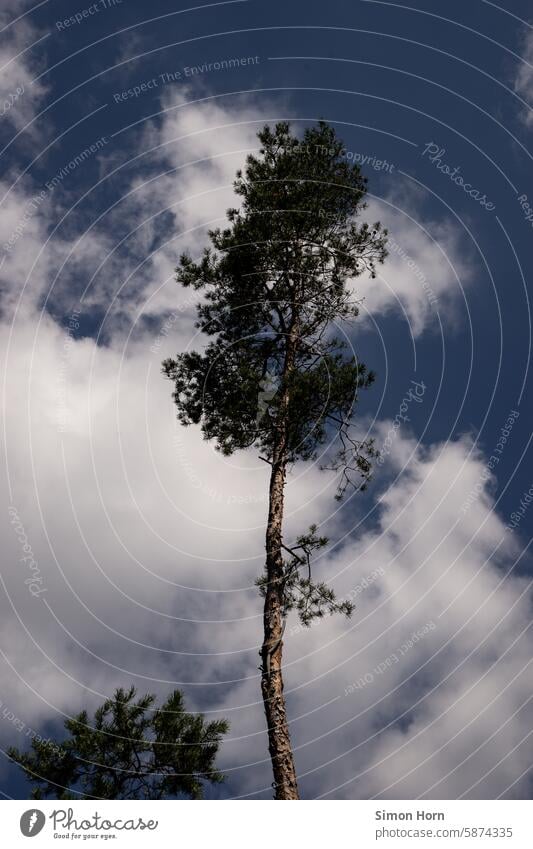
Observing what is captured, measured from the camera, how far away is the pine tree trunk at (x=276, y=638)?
9.41 m

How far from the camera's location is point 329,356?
1358 centimetres

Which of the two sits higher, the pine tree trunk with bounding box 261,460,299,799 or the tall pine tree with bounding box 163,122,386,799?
the tall pine tree with bounding box 163,122,386,799
